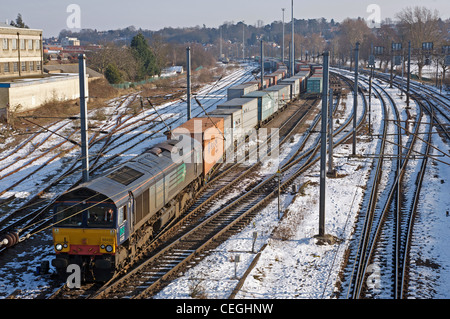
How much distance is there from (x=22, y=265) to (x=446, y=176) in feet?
71.8

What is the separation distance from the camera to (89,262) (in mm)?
15062

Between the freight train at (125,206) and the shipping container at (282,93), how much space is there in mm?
24543

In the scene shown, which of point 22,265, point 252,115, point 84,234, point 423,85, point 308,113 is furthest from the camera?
point 423,85

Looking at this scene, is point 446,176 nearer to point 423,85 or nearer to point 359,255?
point 359,255

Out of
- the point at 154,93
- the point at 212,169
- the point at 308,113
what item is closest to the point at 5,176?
the point at 212,169

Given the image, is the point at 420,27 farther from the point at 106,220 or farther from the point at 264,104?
the point at 106,220

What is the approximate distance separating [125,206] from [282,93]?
119ft

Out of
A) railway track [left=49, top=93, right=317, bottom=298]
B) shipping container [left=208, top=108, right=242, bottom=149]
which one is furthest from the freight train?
shipping container [left=208, top=108, right=242, bottom=149]

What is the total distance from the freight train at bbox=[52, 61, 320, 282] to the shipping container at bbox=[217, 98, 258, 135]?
36.9 ft

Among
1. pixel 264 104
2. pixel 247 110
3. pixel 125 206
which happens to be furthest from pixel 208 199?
pixel 264 104

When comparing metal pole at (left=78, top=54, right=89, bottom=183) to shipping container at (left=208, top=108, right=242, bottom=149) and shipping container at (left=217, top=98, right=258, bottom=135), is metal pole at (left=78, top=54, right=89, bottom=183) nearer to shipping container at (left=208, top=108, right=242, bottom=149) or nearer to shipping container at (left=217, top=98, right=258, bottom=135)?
shipping container at (left=208, top=108, right=242, bottom=149)

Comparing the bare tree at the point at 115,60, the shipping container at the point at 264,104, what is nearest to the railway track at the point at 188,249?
the shipping container at the point at 264,104

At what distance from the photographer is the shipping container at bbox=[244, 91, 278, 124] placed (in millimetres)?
40812

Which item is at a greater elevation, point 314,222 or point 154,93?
point 154,93
